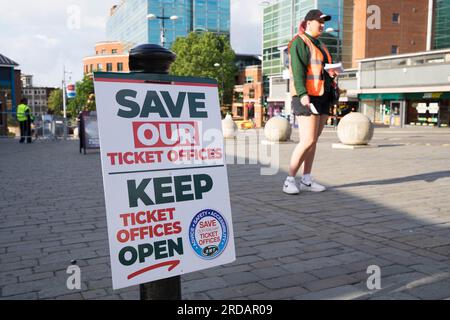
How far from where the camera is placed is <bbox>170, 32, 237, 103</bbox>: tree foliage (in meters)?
58.1

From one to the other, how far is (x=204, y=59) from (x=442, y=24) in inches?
1161

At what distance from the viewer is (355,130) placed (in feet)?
43.1

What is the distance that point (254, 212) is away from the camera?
489cm

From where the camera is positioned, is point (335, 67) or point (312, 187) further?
point (312, 187)

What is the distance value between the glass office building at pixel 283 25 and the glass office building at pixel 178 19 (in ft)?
48.1

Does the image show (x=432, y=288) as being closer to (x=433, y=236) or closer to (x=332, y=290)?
(x=332, y=290)

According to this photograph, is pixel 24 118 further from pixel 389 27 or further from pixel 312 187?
pixel 389 27

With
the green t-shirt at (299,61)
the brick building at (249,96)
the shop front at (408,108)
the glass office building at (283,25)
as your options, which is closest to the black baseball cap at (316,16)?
the green t-shirt at (299,61)

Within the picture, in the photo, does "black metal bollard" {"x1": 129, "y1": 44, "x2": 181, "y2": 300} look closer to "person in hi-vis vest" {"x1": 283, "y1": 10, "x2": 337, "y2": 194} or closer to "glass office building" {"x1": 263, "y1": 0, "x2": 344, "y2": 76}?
"person in hi-vis vest" {"x1": 283, "y1": 10, "x2": 337, "y2": 194}

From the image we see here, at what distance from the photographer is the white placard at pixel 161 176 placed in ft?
6.62

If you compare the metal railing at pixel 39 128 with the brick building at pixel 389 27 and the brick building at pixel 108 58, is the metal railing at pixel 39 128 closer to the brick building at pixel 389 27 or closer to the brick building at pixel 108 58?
the brick building at pixel 389 27

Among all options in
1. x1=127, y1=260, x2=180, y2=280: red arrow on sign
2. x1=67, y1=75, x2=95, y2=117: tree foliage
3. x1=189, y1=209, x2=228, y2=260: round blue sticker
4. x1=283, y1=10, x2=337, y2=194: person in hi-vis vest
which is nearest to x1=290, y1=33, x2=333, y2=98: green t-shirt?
x1=283, y1=10, x2=337, y2=194: person in hi-vis vest

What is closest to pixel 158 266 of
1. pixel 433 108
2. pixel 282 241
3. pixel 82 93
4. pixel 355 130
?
pixel 282 241

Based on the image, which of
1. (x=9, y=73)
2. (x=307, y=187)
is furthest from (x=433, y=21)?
(x=307, y=187)
